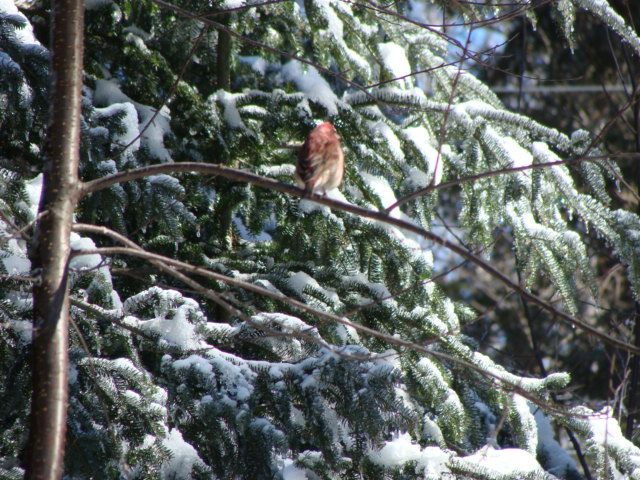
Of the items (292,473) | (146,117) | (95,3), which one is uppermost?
(95,3)

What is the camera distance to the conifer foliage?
2508mm

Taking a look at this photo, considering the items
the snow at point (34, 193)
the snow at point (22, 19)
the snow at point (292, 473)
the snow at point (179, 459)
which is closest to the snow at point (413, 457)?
the snow at point (292, 473)

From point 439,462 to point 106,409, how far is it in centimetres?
130

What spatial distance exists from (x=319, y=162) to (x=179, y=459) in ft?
4.13

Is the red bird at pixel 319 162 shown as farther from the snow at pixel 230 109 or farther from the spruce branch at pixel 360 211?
the snow at pixel 230 109

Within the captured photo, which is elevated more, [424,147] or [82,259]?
[424,147]

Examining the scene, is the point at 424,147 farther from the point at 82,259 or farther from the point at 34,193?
the point at 34,193

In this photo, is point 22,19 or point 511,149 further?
point 511,149

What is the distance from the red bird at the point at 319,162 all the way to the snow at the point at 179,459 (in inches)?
44.2

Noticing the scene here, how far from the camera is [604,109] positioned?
29.5ft

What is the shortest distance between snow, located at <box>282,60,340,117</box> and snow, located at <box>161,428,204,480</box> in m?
1.74

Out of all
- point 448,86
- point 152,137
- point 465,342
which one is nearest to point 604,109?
point 448,86

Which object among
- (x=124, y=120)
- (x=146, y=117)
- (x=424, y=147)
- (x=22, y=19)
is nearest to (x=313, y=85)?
(x=424, y=147)

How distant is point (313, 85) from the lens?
359 cm
